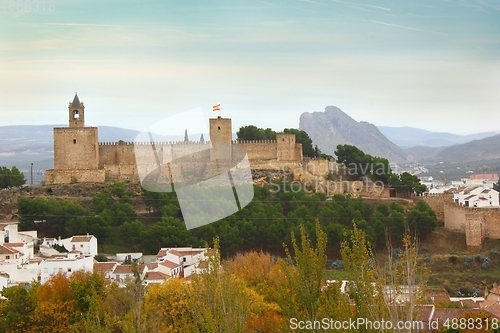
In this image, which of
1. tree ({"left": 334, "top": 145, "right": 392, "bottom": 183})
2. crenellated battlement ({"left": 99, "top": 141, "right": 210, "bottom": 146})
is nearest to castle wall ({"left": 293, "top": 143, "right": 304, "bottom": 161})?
tree ({"left": 334, "top": 145, "right": 392, "bottom": 183})

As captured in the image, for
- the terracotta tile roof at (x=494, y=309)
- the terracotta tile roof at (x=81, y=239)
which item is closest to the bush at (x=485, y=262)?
the terracotta tile roof at (x=494, y=309)

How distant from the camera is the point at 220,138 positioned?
4394cm

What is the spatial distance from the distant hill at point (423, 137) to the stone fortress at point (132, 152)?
103 m

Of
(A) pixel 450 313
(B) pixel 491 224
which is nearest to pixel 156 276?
(A) pixel 450 313

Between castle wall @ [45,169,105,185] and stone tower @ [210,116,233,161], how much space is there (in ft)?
18.0

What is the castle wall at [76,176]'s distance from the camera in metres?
42.8

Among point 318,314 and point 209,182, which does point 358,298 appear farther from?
point 209,182

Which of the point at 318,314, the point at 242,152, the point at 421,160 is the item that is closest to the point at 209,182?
the point at 242,152

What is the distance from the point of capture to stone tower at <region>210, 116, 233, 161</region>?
43844mm

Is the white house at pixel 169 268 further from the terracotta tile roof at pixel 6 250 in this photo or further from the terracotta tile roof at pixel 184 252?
the terracotta tile roof at pixel 6 250

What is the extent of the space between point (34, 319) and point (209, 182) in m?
20.0

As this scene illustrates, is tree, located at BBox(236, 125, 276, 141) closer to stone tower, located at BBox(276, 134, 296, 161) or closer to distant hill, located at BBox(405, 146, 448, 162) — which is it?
stone tower, located at BBox(276, 134, 296, 161)

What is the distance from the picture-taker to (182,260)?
30.6 metres

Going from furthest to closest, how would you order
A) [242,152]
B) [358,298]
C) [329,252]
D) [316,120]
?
[316,120] < [242,152] < [329,252] < [358,298]
